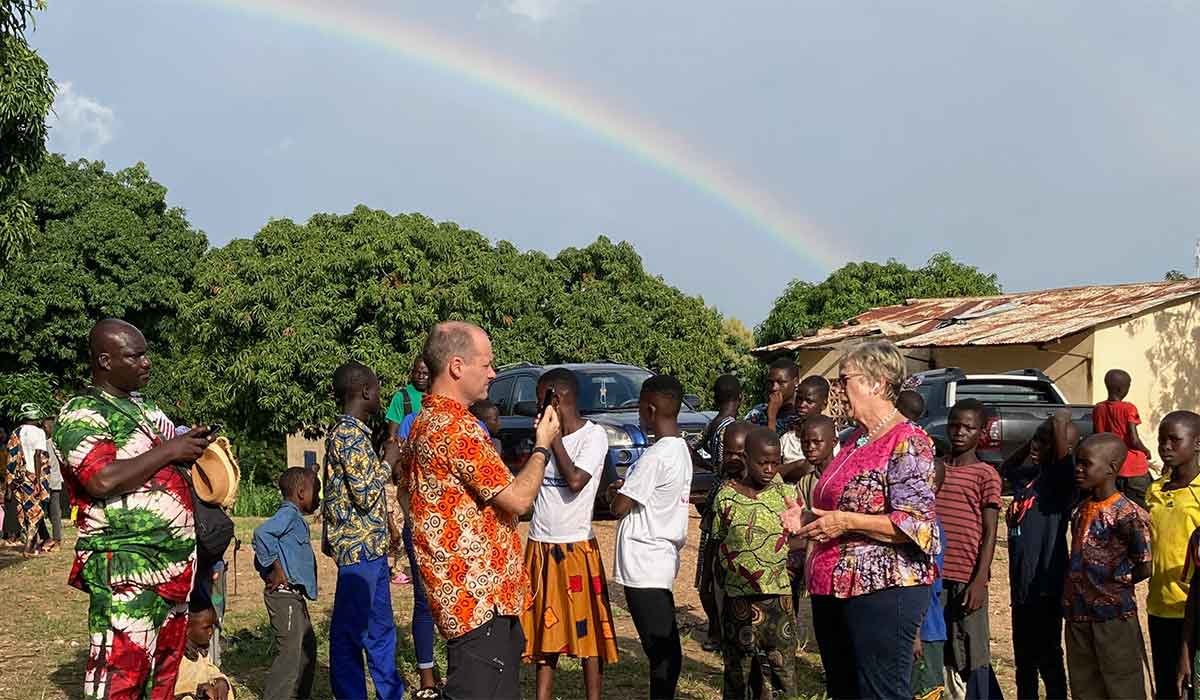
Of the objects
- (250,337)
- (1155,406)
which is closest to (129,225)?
(250,337)

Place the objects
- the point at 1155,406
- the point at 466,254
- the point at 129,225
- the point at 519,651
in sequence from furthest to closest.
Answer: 1. the point at 129,225
2. the point at 466,254
3. the point at 1155,406
4. the point at 519,651

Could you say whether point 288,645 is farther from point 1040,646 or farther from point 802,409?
point 1040,646

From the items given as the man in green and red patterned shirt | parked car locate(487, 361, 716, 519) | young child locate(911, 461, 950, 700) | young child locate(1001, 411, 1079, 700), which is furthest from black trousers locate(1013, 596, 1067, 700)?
parked car locate(487, 361, 716, 519)

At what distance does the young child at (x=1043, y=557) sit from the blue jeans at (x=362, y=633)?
10.3 feet

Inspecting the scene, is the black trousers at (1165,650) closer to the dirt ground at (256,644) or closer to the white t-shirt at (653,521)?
the dirt ground at (256,644)

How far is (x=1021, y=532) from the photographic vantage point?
5883 millimetres

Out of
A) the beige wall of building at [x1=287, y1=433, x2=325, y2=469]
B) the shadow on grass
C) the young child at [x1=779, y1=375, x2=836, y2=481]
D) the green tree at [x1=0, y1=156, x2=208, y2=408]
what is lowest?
the shadow on grass

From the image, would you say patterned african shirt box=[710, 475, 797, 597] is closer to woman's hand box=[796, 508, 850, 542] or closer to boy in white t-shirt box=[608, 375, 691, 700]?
boy in white t-shirt box=[608, 375, 691, 700]

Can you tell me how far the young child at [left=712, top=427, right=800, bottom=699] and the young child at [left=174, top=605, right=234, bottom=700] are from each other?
247 cm

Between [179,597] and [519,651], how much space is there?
56.1 inches

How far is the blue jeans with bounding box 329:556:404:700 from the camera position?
5934 millimetres

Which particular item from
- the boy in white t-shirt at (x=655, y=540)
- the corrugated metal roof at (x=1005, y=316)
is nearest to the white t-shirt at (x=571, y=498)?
the boy in white t-shirt at (x=655, y=540)

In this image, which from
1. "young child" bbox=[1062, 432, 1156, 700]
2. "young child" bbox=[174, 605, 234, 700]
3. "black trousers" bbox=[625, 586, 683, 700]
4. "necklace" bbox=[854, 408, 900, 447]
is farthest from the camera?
"black trousers" bbox=[625, 586, 683, 700]

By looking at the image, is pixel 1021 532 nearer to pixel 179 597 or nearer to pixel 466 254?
pixel 179 597
